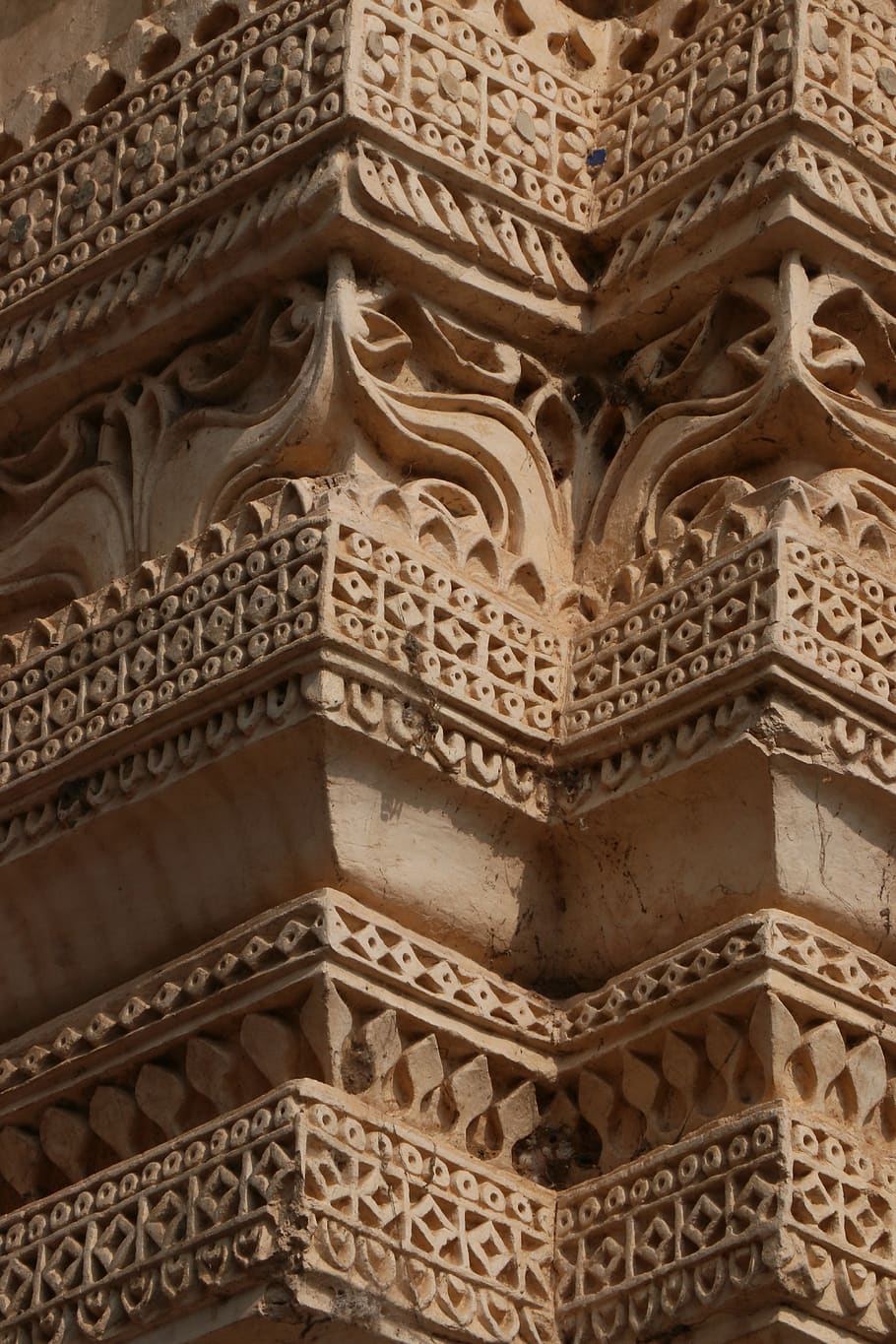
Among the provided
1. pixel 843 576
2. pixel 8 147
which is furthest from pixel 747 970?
pixel 8 147

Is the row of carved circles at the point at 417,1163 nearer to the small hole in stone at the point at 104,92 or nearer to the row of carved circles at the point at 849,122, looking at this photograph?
the row of carved circles at the point at 849,122

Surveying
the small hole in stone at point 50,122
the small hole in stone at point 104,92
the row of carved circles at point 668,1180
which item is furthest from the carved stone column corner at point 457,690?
the small hole in stone at point 50,122

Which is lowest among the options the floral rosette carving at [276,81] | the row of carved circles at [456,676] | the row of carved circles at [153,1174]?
the row of carved circles at [153,1174]

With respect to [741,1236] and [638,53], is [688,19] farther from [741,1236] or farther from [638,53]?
[741,1236]

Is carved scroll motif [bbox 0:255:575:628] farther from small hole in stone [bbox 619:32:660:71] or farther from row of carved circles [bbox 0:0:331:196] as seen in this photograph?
small hole in stone [bbox 619:32:660:71]

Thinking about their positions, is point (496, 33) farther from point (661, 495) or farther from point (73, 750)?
point (73, 750)

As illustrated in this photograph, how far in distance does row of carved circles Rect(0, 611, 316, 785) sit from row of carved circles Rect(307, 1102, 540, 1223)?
73cm

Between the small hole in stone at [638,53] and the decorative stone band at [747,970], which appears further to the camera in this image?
the small hole in stone at [638,53]

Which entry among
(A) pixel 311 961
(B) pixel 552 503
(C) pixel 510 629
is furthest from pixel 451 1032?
(B) pixel 552 503

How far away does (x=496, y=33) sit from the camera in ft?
20.5

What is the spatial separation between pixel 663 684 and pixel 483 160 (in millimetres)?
1084

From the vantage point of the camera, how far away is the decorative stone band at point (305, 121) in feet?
19.6

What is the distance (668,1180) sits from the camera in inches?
205

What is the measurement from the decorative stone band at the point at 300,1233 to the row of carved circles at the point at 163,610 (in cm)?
85
